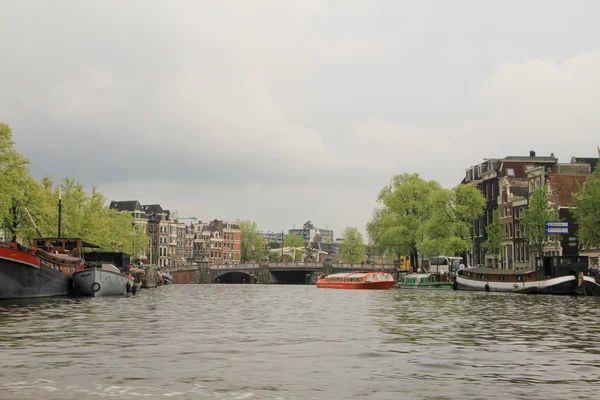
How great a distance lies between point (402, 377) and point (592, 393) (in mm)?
3689

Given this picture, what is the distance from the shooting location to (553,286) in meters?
71.3

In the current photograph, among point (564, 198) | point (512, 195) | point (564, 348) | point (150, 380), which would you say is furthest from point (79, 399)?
point (512, 195)

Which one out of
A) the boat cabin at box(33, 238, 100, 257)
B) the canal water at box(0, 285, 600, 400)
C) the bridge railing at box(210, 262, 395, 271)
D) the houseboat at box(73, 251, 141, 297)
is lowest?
the canal water at box(0, 285, 600, 400)

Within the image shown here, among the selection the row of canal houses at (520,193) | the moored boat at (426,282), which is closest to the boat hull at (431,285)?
the moored boat at (426,282)

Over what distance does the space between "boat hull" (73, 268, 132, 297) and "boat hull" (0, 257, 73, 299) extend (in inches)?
49.1

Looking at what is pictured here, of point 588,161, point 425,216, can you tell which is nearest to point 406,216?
point 425,216

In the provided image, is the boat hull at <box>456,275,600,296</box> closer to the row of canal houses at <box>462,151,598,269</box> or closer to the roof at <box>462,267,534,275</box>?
the roof at <box>462,267,534,275</box>

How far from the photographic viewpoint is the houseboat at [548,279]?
68625 mm

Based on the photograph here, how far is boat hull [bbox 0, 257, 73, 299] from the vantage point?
4784 cm

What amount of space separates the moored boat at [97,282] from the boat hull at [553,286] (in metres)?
36.4

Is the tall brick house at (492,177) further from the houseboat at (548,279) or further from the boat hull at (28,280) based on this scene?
the boat hull at (28,280)

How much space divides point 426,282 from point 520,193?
2220 cm

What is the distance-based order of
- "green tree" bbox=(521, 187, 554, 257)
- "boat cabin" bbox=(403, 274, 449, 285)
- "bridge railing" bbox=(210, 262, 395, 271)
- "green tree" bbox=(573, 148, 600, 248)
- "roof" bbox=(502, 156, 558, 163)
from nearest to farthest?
"green tree" bbox=(573, 148, 600, 248)
"green tree" bbox=(521, 187, 554, 257)
"boat cabin" bbox=(403, 274, 449, 285)
"roof" bbox=(502, 156, 558, 163)
"bridge railing" bbox=(210, 262, 395, 271)

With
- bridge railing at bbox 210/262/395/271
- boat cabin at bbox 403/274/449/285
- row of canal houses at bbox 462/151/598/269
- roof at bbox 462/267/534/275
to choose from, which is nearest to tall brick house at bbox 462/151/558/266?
row of canal houses at bbox 462/151/598/269
